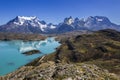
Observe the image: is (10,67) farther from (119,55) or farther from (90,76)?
(90,76)

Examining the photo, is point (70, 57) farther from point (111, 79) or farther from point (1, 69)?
point (111, 79)

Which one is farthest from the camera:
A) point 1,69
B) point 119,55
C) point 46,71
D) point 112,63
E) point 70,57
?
point 70,57

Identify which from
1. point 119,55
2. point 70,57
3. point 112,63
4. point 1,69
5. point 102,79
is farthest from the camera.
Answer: point 70,57


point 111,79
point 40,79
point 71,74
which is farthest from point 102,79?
point 40,79

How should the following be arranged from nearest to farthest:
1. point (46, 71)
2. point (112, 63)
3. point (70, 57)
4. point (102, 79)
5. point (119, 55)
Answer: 1. point (102, 79)
2. point (46, 71)
3. point (112, 63)
4. point (119, 55)
5. point (70, 57)

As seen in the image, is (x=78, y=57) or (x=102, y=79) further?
(x=78, y=57)

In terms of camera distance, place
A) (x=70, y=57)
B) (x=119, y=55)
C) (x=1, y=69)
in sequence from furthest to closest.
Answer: (x=70, y=57), (x=119, y=55), (x=1, y=69)

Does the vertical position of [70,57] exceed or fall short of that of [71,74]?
it falls short

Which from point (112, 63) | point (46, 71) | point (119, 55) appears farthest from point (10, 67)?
point (46, 71)

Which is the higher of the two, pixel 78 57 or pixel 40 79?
pixel 40 79

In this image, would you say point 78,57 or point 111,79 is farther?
point 78,57
